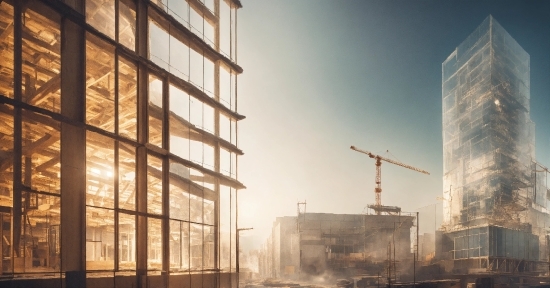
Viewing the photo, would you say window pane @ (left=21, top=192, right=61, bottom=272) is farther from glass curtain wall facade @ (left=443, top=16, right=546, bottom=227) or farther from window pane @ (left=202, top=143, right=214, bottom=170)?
glass curtain wall facade @ (left=443, top=16, right=546, bottom=227)

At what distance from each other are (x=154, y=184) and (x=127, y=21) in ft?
26.2

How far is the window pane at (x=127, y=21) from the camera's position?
19208 mm

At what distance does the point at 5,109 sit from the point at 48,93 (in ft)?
7.35

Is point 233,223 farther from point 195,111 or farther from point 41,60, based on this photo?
point 41,60

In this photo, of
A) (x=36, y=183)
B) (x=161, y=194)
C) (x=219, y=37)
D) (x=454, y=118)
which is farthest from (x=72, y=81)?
(x=454, y=118)

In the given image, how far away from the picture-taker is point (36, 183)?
695 inches

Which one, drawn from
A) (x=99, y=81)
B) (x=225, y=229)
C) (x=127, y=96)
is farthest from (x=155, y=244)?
(x=99, y=81)

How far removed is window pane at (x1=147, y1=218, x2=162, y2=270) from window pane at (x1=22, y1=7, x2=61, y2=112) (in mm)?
7165

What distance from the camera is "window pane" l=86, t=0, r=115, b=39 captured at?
1748 cm

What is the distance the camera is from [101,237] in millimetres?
21078

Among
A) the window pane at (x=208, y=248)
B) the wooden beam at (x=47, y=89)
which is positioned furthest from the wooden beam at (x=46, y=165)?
the window pane at (x=208, y=248)

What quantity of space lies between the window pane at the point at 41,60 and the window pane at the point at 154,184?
4942 mm

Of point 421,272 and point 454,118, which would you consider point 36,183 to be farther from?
point 454,118

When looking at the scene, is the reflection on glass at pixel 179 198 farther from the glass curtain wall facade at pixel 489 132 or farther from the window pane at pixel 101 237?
the glass curtain wall facade at pixel 489 132
